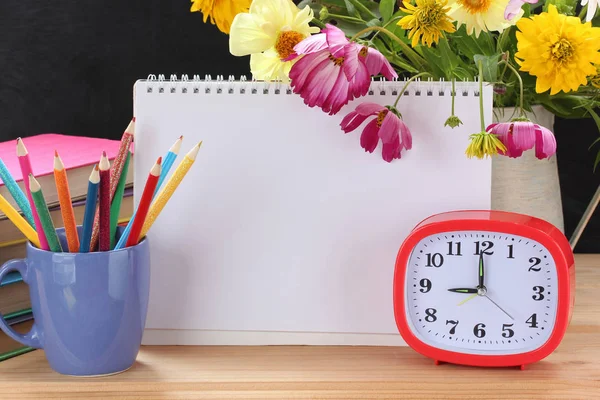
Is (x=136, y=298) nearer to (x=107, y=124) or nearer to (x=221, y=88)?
(x=221, y=88)

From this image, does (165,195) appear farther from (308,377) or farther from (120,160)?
(308,377)

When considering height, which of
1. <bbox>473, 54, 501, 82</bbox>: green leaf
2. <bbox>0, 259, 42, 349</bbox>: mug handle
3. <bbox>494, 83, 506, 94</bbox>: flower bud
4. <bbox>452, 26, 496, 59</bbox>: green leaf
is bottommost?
<bbox>0, 259, 42, 349</bbox>: mug handle

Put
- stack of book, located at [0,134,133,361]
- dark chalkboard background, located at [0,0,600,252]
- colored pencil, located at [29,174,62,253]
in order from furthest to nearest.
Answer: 1. dark chalkboard background, located at [0,0,600,252]
2. stack of book, located at [0,134,133,361]
3. colored pencil, located at [29,174,62,253]

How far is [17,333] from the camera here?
0.69 metres

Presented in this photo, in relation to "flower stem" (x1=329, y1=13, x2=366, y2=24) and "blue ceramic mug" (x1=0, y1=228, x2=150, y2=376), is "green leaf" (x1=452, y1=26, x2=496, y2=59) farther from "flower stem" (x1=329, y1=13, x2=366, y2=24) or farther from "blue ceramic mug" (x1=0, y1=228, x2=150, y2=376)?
"blue ceramic mug" (x1=0, y1=228, x2=150, y2=376)

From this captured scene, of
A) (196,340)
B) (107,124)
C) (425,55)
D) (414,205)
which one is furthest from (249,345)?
(107,124)

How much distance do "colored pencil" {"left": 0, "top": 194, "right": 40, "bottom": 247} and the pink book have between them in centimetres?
4

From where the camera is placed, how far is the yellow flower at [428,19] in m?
0.68

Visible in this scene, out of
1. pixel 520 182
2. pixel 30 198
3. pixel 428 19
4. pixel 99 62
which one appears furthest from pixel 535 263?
pixel 99 62

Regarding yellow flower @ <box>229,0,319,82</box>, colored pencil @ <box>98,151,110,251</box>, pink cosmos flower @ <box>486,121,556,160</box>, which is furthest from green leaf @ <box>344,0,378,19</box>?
colored pencil @ <box>98,151,110,251</box>

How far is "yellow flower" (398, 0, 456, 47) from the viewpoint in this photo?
68cm

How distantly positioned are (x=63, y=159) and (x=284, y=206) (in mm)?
240

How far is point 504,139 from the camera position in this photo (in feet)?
2.21

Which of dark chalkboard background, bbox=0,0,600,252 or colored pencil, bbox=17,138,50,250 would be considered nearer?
colored pencil, bbox=17,138,50,250
